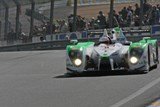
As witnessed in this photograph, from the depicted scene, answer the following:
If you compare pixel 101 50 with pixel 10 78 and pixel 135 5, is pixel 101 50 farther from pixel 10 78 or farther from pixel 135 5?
pixel 135 5

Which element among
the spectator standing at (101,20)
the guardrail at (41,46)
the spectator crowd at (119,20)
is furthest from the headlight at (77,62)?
the guardrail at (41,46)

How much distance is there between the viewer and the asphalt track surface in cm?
934

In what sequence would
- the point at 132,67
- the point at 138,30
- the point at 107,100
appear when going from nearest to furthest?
the point at 107,100 < the point at 132,67 < the point at 138,30

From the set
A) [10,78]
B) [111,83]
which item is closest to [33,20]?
[10,78]

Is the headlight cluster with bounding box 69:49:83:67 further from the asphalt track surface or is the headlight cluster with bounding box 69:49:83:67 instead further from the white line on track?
the white line on track

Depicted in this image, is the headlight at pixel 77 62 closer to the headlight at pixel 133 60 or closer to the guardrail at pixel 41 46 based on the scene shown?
the headlight at pixel 133 60

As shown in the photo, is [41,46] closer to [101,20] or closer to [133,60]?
[101,20]

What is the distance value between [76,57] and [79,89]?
121 inches

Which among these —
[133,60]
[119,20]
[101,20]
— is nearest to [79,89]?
[133,60]

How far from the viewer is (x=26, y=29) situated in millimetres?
29484

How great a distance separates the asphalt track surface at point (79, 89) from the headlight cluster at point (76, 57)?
36cm

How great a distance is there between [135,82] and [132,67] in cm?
204

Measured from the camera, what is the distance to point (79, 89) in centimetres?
1113

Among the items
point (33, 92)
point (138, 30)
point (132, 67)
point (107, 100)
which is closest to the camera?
point (107, 100)
